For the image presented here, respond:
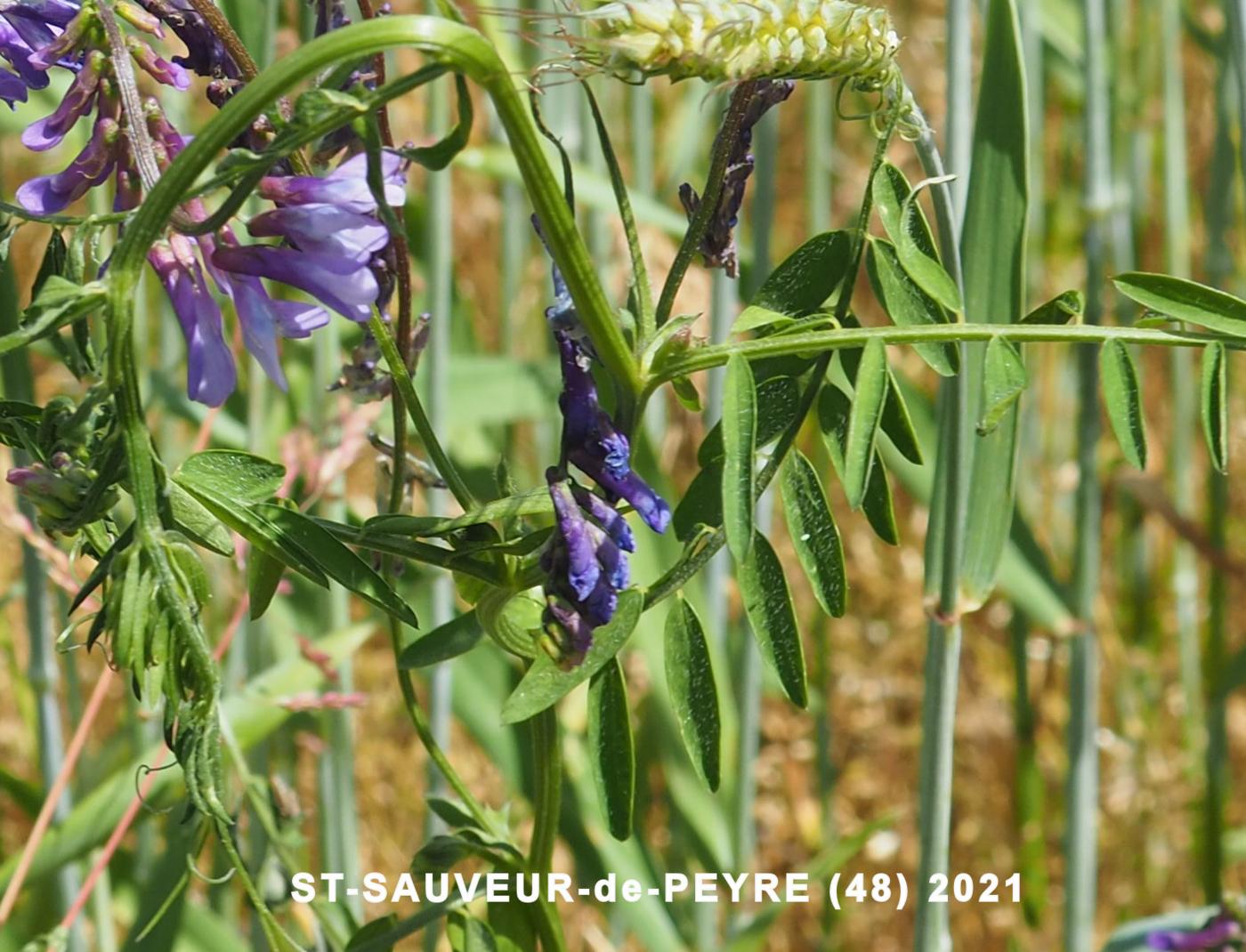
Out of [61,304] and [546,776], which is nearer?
[61,304]

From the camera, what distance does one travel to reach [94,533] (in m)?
0.47

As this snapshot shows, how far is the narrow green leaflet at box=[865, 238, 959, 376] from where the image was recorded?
0.54m

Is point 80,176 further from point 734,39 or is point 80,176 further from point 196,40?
point 734,39

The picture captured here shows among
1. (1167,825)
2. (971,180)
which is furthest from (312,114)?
(1167,825)

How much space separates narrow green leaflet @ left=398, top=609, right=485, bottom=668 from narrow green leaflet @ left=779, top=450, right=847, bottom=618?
4.7 inches

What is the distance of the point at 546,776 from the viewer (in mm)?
534

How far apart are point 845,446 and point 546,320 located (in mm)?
121

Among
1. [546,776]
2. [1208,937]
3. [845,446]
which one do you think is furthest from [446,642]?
[1208,937]

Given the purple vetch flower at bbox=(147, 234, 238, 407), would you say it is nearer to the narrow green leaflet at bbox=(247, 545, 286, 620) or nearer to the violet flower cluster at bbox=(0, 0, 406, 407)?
the violet flower cluster at bbox=(0, 0, 406, 407)

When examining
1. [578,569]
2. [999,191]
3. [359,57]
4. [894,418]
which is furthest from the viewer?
[999,191]

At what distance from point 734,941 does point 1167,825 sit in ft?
2.16

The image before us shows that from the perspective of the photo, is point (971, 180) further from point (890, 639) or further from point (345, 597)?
point (890, 639)

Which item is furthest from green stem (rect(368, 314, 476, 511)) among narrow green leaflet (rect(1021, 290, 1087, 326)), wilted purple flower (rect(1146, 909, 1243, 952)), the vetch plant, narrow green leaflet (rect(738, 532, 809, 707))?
wilted purple flower (rect(1146, 909, 1243, 952))

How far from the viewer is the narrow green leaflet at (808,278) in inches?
21.0
